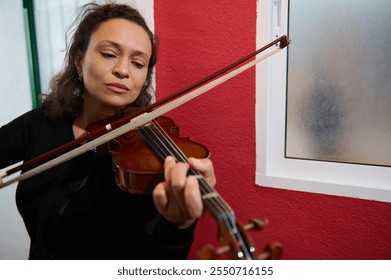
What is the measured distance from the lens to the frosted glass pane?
0.98 m

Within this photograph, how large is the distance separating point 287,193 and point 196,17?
0.70m

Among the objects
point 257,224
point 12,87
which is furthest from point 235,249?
point 12,87

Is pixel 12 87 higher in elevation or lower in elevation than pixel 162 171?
higher

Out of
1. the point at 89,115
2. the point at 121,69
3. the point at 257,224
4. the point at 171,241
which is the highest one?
the point at 121,69

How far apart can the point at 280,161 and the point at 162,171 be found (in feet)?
2.10

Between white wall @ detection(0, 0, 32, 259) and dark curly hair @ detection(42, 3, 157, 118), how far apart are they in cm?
55

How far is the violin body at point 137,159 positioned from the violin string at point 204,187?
2cm

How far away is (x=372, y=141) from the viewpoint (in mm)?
1030

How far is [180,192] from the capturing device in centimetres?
50

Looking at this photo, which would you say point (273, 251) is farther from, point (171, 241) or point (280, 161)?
point (280, 161)

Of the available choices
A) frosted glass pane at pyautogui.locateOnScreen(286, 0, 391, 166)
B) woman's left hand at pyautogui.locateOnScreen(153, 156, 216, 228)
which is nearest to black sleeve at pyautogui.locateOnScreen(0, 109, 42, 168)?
woman's left hand at pyautogui.locateOnScreen(153, 156, 216, 228)

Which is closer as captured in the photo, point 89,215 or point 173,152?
point 173,152

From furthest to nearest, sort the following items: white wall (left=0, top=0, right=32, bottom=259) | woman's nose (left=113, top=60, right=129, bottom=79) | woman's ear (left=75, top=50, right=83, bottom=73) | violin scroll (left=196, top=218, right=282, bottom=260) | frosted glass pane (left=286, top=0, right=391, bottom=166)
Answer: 1. white wall (left=0, top=0, right=32, bottom=259)
2. frosted glass pane (left=286, top=0, right=391, bottom=166)
3. woman's ear (left=75, top=50, right=83, bottom=73)
4. woman's nose (left=113, top=60, right=129, bottom=79)
5. violin scroll (left=196, top=218, right=282, bottom=260)

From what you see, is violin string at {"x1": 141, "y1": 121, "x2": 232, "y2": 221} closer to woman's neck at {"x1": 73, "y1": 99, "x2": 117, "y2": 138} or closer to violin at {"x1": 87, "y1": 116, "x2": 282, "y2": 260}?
violin at {"x1": 87, "y1": 116, "x2": 282, "y2": 260}
